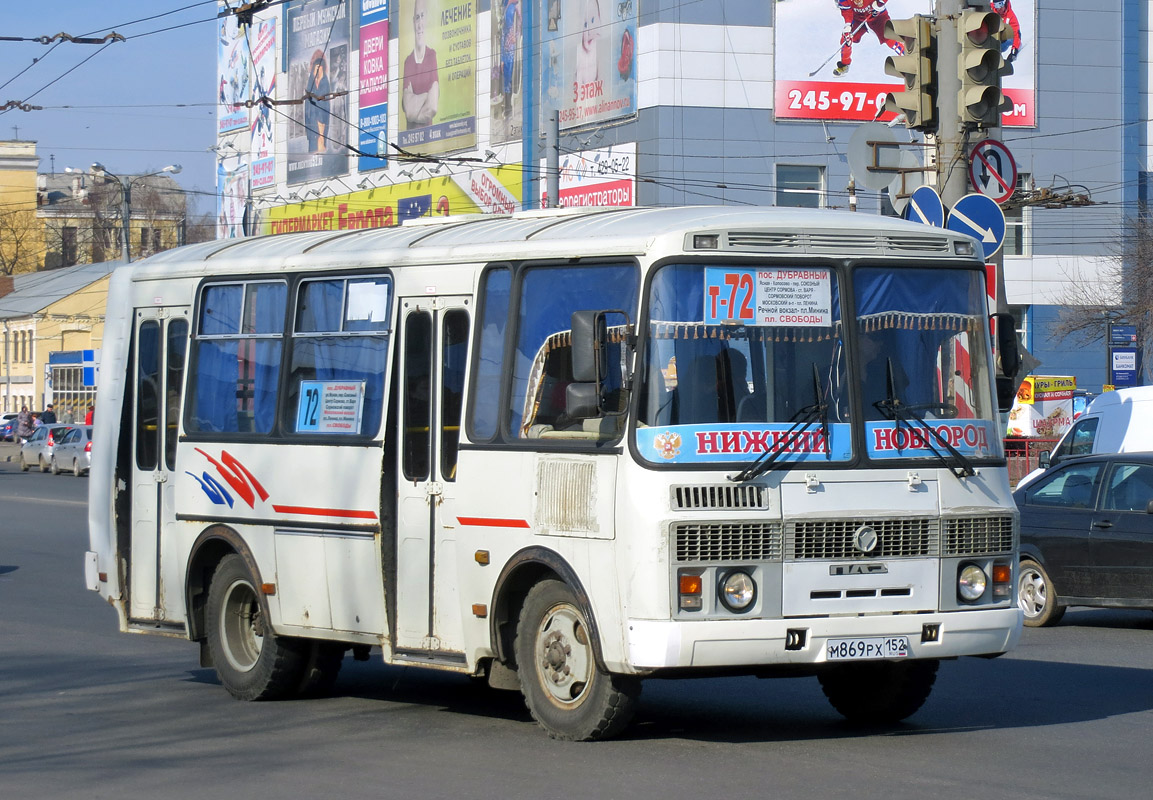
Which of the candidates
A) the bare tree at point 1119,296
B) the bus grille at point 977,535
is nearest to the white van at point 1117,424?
the bus grille at point 977,535

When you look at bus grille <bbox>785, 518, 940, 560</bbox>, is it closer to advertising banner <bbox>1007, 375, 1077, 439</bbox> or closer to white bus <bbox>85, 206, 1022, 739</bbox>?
white bus <bbox>85, 206, 1022, 739</bbox>

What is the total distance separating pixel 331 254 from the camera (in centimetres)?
1034

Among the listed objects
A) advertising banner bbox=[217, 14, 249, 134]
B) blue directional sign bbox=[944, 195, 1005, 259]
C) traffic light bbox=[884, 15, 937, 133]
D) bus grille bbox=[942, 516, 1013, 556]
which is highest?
advertising banner bbox=[217, 14, 249, 134]

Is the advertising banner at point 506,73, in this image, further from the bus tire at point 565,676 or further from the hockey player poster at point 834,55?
the bus tire at point 565,676

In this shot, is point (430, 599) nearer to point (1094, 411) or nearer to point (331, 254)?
point (331, 254)

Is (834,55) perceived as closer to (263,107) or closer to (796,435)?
(263,107)

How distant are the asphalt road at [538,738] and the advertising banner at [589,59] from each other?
3704 centimetres

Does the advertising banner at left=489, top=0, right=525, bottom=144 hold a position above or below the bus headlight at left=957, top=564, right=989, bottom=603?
above

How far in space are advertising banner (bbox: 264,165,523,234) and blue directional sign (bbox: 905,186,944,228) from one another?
36582 mm

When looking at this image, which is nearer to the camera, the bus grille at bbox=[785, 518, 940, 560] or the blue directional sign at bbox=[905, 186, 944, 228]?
the bus grille at bbox=[785, 518, 940, 560]

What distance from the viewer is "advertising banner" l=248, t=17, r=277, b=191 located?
7219 centimetres

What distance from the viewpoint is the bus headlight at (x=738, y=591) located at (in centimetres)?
814

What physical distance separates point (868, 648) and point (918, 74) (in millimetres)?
7049

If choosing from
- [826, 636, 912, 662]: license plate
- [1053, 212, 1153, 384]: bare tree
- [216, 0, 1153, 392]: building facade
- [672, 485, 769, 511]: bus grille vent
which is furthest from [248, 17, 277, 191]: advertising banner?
[826, 636, 912, 662]: license plate
